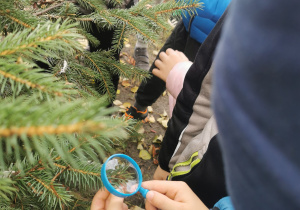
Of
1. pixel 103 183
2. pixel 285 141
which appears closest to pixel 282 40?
pixel 285 141

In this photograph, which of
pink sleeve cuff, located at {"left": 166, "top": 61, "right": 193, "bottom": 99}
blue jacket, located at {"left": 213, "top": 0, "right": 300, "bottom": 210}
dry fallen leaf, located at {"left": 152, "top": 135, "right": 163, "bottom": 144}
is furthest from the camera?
dry fallen leaf, located at {"left": 152, "top": 135, "right": 163, "bottom": 144}

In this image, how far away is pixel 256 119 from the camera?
0.39 m

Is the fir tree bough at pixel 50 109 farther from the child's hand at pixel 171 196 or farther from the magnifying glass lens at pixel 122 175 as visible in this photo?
the child's hand at pixel 171 196

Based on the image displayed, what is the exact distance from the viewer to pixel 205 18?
6.10ft

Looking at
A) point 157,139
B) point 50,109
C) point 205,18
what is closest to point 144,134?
point 157,139

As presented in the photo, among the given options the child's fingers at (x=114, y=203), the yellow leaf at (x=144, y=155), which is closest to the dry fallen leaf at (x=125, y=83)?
the yellow leaf at (x=144, y=155)

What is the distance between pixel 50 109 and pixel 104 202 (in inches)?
28.6

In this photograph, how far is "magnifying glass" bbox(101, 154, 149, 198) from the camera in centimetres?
90

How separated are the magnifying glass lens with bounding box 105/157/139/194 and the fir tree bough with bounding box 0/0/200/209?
5 cm

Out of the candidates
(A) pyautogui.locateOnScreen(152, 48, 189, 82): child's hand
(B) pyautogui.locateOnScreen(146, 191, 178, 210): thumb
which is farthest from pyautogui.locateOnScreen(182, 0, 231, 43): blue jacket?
(B) pyautogui.locateOnScreen(146, 191, 178, 210): thumb

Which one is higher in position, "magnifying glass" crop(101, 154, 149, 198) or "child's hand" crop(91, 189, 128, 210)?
"magnifying glass" crop(101, 154, 149, 198)

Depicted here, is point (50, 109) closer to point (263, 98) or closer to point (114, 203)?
point (263, 98)

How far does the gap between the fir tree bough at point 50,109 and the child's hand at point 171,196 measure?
244mm

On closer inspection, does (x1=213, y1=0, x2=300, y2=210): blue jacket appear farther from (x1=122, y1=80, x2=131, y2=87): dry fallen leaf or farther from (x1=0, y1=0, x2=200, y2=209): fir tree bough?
(x1=122, y1=80, x2=131, y2=87): dry fallen leaf
